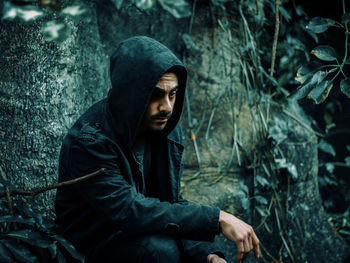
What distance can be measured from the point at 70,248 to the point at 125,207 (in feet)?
1.00

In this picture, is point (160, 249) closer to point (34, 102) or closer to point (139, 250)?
point (139, 250)

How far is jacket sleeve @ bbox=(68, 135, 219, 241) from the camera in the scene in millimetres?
1767

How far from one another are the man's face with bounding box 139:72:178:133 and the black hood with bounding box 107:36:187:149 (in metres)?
0.06

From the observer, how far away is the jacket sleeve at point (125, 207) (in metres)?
1.77

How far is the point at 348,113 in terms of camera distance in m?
4.42

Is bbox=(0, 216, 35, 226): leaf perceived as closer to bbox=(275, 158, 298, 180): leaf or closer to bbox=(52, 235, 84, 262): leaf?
bbox=(52, 235, 84, 262): leaf

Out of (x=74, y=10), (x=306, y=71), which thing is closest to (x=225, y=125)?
(x=306, y=71)

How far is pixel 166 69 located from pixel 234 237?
0.81 m

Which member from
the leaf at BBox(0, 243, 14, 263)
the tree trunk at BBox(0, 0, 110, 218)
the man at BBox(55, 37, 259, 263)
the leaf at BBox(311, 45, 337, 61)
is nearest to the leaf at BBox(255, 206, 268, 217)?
the man at BBox(55, 37, 259, 263)

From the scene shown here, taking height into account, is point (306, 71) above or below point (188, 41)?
below

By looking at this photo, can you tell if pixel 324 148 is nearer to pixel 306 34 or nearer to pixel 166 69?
pixel 306 34

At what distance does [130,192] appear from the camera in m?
1.80

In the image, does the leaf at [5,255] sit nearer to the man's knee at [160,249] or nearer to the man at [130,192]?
the man at [130,192]

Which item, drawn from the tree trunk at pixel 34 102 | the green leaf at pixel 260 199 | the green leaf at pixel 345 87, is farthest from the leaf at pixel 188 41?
the green leaf at pixel 345 87
